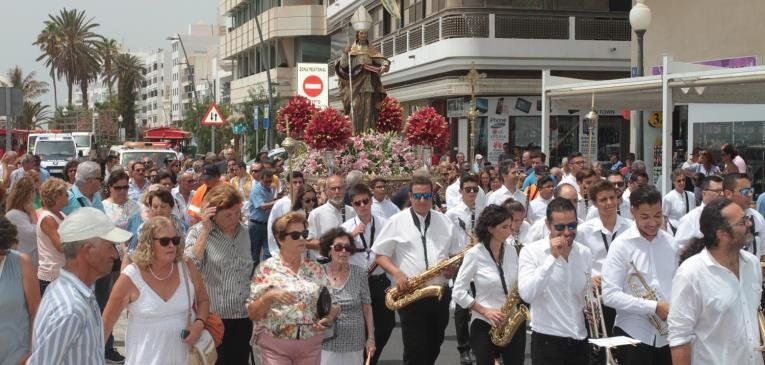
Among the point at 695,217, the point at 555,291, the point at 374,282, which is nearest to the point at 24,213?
the point at 374,282

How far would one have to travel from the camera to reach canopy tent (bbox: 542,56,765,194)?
13.6 metres

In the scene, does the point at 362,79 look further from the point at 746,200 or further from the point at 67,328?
the point at 67,328

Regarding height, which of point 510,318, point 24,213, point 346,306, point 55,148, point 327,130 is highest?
point 327,130

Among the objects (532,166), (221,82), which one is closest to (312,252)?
(532,166)

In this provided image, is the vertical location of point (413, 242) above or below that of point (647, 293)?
above

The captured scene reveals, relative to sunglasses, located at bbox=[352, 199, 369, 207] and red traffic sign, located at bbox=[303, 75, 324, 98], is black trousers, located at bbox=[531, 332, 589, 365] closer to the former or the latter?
sunglasses, located at bbox=[352, 199, 369, 207]

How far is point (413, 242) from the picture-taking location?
328 inches

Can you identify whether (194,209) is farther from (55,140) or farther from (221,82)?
(221,82)

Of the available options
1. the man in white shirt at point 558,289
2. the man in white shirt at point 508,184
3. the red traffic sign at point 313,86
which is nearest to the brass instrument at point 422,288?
the man in white shirt at point 558,289

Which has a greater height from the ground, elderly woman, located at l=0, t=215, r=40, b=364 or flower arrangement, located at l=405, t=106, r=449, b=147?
flower arrangement, located at l=405, t=106, r=449, b=147

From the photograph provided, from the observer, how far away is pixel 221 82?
326 ft

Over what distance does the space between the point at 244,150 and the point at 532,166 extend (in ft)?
96.9

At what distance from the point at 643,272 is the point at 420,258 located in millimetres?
2162

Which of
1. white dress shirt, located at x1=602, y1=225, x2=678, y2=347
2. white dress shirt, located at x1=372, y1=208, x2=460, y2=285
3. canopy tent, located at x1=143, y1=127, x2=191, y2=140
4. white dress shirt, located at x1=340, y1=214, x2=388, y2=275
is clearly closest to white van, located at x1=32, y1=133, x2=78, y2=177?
canopy tent, located at x1=143, y1=127, x2=191, y2=140
